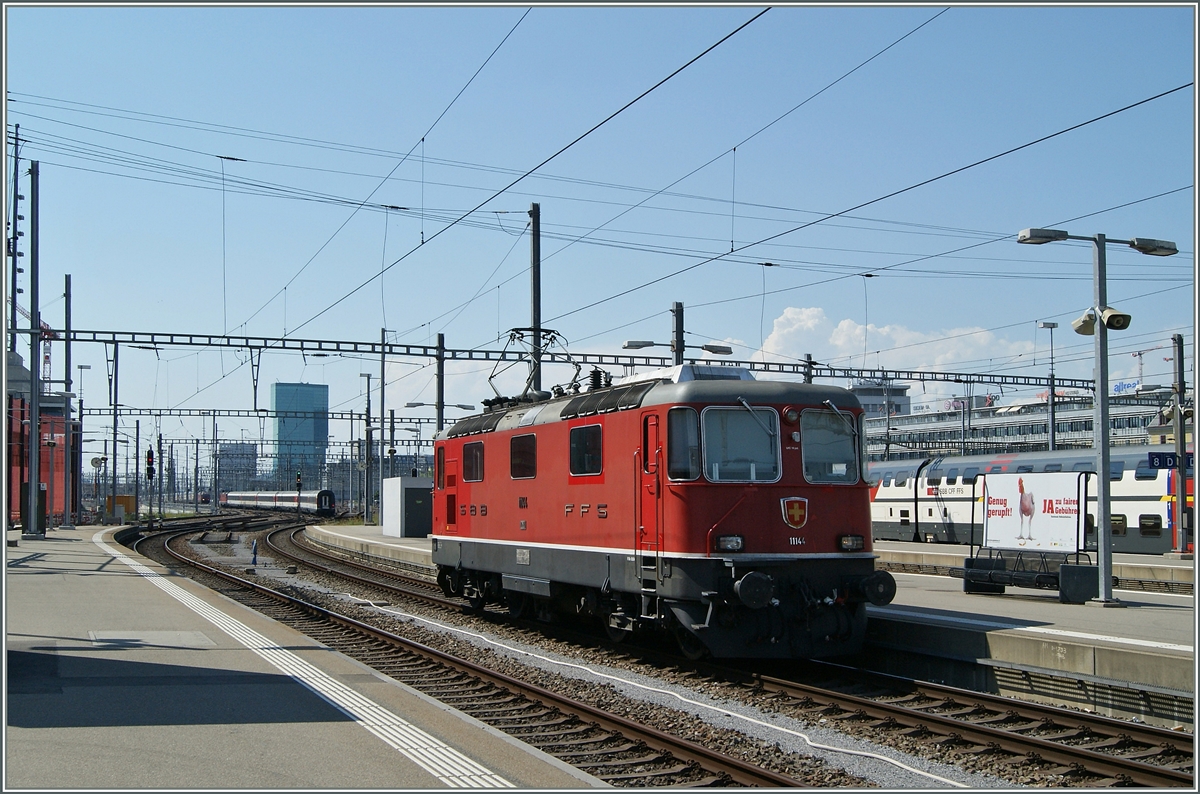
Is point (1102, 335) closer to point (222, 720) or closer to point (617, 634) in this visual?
point (617, 634)

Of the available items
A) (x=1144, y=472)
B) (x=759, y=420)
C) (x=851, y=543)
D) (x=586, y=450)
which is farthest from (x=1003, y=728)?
(x=1144, y=472)

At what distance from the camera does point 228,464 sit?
132 metres

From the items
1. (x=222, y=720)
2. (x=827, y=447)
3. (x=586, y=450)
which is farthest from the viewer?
(x=586, y=450)

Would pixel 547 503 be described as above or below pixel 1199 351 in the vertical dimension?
below

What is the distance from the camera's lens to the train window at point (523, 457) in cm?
1636

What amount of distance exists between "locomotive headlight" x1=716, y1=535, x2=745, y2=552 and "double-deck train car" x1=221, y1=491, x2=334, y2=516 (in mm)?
71117

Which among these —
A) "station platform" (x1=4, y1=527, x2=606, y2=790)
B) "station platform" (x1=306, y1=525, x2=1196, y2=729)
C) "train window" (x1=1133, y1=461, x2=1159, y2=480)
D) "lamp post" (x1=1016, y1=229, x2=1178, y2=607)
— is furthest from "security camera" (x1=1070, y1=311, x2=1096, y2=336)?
"train window" (x1=1133, y1=461, x2=1159, y2=480)

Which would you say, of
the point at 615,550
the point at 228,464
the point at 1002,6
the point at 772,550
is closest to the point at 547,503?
the point at 615,550

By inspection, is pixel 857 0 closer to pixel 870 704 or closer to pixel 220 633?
pixel 870 704

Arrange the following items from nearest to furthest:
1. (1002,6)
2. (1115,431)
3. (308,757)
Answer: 1. (308,757)
2. (1002,6)
3. (1115,431)

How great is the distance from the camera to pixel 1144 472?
29.7 metres

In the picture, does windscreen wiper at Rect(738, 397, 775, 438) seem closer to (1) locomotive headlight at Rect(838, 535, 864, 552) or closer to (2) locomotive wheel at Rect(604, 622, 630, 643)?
(1) locomotive headlight at Rect(838, 535, 864, 552)

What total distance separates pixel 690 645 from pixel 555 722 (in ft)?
10.6

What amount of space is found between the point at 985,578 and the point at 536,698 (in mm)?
10418
